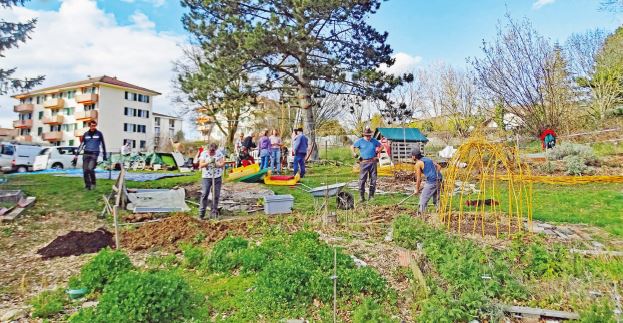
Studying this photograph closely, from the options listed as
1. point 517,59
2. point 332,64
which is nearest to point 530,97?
point 517,59

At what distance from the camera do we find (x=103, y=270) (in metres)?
4.23

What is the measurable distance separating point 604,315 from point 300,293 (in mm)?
2506

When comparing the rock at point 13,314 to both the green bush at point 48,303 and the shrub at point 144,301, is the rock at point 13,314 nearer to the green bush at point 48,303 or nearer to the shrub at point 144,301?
the green bush at point 48,303

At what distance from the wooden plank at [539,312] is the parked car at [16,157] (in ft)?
83.1

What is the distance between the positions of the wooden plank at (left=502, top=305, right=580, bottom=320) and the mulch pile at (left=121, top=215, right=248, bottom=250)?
4246mm

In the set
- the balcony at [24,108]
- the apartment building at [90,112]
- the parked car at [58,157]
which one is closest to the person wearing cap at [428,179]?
the parked car at [58,157]

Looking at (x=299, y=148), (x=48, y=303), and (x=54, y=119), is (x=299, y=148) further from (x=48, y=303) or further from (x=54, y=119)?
(x=54, y=119)

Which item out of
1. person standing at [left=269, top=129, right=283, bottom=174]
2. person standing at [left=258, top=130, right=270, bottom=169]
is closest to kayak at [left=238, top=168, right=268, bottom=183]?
person standing at [left=269, top=129, right=283, bottom=174]

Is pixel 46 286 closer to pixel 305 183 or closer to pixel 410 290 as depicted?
pixel 410 290

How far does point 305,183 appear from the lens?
12891mm

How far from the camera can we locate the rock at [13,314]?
3621 mm

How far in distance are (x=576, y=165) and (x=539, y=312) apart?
526 inches

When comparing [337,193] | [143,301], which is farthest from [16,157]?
[143,301]

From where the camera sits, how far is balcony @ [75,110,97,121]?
4956 cm
